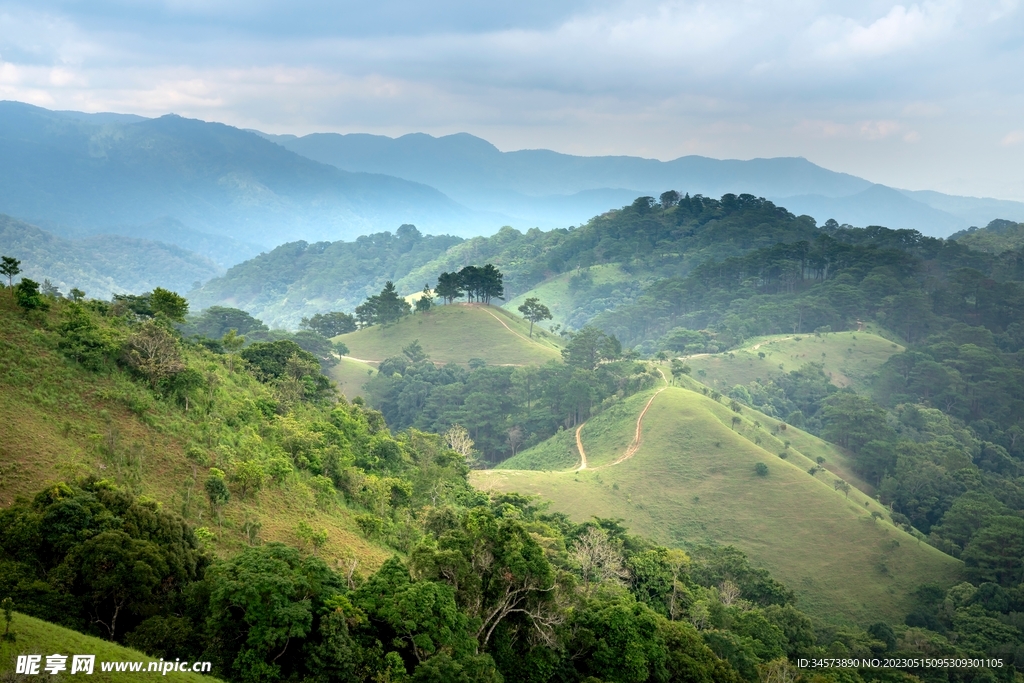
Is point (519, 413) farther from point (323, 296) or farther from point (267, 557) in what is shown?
point (323, 296)

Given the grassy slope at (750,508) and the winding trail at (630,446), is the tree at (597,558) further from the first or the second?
the winding trail at (630,446)

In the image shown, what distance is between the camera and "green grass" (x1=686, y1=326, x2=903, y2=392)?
7469 cm

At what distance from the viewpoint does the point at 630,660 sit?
17172 mm

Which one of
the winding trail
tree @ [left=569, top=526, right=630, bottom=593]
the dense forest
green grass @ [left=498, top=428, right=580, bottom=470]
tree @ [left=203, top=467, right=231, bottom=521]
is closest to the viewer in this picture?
the dense forest

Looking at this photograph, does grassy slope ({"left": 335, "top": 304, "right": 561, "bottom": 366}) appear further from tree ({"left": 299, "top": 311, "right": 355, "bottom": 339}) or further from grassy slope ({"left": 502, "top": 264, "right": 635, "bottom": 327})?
grassy slope ({"left": 502, "top": 264, "right": 635, "bottom": 327})

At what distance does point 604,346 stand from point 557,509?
97.5 ft

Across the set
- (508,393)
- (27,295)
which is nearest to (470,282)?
(508,393)

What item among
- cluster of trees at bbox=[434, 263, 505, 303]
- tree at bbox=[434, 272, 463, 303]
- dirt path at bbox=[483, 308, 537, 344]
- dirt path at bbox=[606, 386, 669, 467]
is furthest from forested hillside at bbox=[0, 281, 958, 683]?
cluster of trees at bbox=[434, 263, 505, 303]

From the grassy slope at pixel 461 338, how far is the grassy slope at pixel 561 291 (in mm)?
35478

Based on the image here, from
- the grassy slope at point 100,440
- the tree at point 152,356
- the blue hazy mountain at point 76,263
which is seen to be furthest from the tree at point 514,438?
the blue hazy mountain at point 76,263

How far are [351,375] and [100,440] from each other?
54.1 meters

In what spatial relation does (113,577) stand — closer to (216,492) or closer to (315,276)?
(216,492)

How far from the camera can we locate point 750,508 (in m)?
43.4

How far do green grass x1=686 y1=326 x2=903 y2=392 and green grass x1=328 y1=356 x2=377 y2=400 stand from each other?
3630 cm
